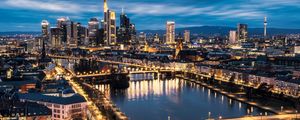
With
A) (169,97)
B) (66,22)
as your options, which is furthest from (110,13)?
(169,97)

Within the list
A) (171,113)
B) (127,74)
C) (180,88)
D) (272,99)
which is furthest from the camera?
(127,74)

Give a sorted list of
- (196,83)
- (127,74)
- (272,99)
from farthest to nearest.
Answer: (127,74) < (196,83) < (272,99)

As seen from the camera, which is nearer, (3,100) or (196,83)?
(3,100)

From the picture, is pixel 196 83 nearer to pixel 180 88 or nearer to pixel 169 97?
pixel 180 88

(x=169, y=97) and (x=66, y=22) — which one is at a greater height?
(x=66, y=22)

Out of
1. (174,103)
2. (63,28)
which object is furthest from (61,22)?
(174,103)

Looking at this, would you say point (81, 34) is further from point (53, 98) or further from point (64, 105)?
point (64, 105)

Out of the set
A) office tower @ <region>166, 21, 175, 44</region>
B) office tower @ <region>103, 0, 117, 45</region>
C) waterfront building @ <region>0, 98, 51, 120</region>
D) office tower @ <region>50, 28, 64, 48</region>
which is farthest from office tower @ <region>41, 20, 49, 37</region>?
waterfront building @ <region>0, 98, 51, 120</region>
